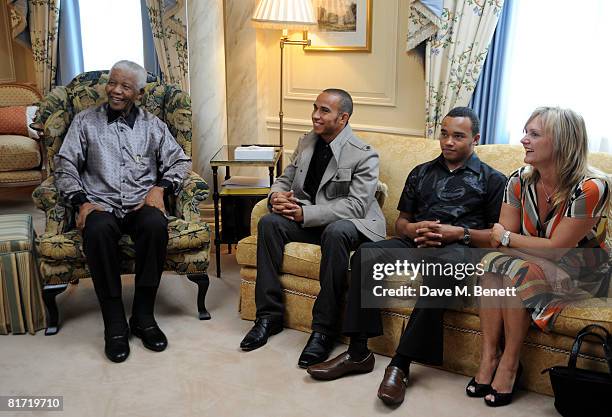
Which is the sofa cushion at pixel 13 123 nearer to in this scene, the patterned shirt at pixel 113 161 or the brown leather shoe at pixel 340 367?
the patterned shirt at pixel 113 161

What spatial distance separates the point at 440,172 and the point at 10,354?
2117 millimetres

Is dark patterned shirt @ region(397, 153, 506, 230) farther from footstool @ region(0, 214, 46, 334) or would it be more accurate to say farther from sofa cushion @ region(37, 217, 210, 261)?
footstool @ region(0, 214, 46, 334)

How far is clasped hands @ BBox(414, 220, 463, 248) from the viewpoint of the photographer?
9.27 ft

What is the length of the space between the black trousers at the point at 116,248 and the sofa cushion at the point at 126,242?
0.05 m

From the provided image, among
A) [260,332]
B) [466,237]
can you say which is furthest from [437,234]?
[260,332]

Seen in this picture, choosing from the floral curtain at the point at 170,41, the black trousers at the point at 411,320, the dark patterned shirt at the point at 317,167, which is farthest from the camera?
the floral curtain at the point at 170,41

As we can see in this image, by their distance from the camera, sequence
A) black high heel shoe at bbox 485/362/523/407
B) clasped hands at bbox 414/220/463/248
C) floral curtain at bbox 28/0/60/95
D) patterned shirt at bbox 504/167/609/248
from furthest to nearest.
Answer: floral curtain at bbox 28/0/60/95, clasped hands at bbox 414/220/463/248, black high heel shoe at bbox 485/362/523/407, patterned shirt at bbox 504/167/609/248

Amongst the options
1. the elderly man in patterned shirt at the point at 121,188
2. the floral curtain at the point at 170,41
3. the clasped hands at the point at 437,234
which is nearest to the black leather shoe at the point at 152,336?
the elderly man in patterned shirt at the point at 121,188

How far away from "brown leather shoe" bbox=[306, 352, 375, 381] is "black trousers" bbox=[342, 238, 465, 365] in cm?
11

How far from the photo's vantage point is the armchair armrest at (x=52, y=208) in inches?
125

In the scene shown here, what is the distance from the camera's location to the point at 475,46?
3.65m

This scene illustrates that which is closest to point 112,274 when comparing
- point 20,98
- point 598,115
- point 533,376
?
point 533,376

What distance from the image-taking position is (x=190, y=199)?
3.37 metres

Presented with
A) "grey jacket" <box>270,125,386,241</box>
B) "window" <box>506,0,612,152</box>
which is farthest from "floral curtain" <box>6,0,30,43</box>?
"window" <box>506,0,612,152</box>
